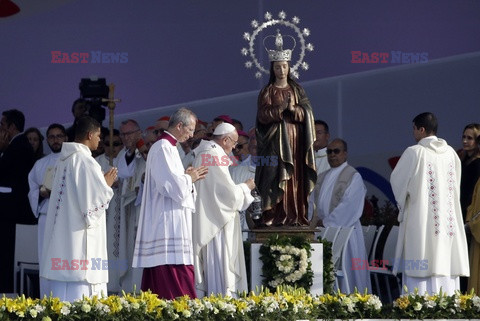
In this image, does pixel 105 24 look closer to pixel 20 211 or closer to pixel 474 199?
pixel 20 211

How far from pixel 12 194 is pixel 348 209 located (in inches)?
156

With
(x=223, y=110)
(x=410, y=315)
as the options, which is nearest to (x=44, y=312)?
(x=410, y=315)

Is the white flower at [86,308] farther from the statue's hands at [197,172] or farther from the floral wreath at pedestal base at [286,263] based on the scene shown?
the floral wreath at pedestal base at [286,263]

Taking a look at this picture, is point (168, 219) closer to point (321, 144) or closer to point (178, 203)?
point (178, 203)

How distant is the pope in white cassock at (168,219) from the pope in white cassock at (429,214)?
245cm

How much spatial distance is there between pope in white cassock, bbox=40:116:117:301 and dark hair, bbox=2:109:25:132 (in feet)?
14.7

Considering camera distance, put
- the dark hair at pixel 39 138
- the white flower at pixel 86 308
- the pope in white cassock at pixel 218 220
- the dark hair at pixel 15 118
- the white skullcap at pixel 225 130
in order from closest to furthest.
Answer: the white flower at pixel 86 308, the pope in white cassock at pixel 218 220, the white skullcap at pixel 225 130, the dark hair at pixel 39 138, the dark hair at pixel 15 118

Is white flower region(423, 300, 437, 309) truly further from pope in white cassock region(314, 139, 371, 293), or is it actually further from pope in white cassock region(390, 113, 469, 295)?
pope in white cassock region(314, 139, 371, 293)

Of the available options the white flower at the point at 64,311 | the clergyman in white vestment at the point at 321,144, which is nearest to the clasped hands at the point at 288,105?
the clergyman in white vestment at the point at 321,144

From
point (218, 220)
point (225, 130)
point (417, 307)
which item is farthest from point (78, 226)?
point (417, 307)

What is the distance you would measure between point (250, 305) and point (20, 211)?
20.7 ft

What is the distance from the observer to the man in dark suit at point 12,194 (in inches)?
663

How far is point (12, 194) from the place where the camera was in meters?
17.0

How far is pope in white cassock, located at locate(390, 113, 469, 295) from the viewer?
14.4 meters
